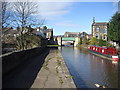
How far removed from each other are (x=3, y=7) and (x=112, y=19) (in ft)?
87.9

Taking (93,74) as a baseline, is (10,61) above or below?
above

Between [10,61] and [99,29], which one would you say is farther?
[99,29]

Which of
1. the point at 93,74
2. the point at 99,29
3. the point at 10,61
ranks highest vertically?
the point at 99,29

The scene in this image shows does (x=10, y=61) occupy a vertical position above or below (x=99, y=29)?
below

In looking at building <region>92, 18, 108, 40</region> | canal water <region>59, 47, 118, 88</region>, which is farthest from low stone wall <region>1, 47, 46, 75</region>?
building <region>92, 18, 108, 40</region>

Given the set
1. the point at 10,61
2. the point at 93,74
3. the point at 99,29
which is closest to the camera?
the point at 10,61

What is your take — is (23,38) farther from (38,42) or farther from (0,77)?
(0,77)

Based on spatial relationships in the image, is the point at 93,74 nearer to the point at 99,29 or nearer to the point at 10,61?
the point at 10,61

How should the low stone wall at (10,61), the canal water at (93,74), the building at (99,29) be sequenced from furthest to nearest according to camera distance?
1. the building at (99,29)
2. the canal water at (93,74)
3. the low stone wall at (10,61)

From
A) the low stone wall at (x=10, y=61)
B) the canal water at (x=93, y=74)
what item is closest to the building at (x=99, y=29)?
the canal water at (x=93, y=74)

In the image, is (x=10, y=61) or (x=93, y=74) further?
(x=93, y=74)

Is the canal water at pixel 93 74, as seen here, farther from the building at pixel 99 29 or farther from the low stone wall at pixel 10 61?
the building at pixel 99 29

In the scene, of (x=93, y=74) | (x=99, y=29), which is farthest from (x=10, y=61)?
(x=99, y=29)

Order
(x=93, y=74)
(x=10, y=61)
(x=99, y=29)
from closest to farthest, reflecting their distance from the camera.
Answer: (x=10, y=61) → (x=93, y=74) → (x=99, y=29)
